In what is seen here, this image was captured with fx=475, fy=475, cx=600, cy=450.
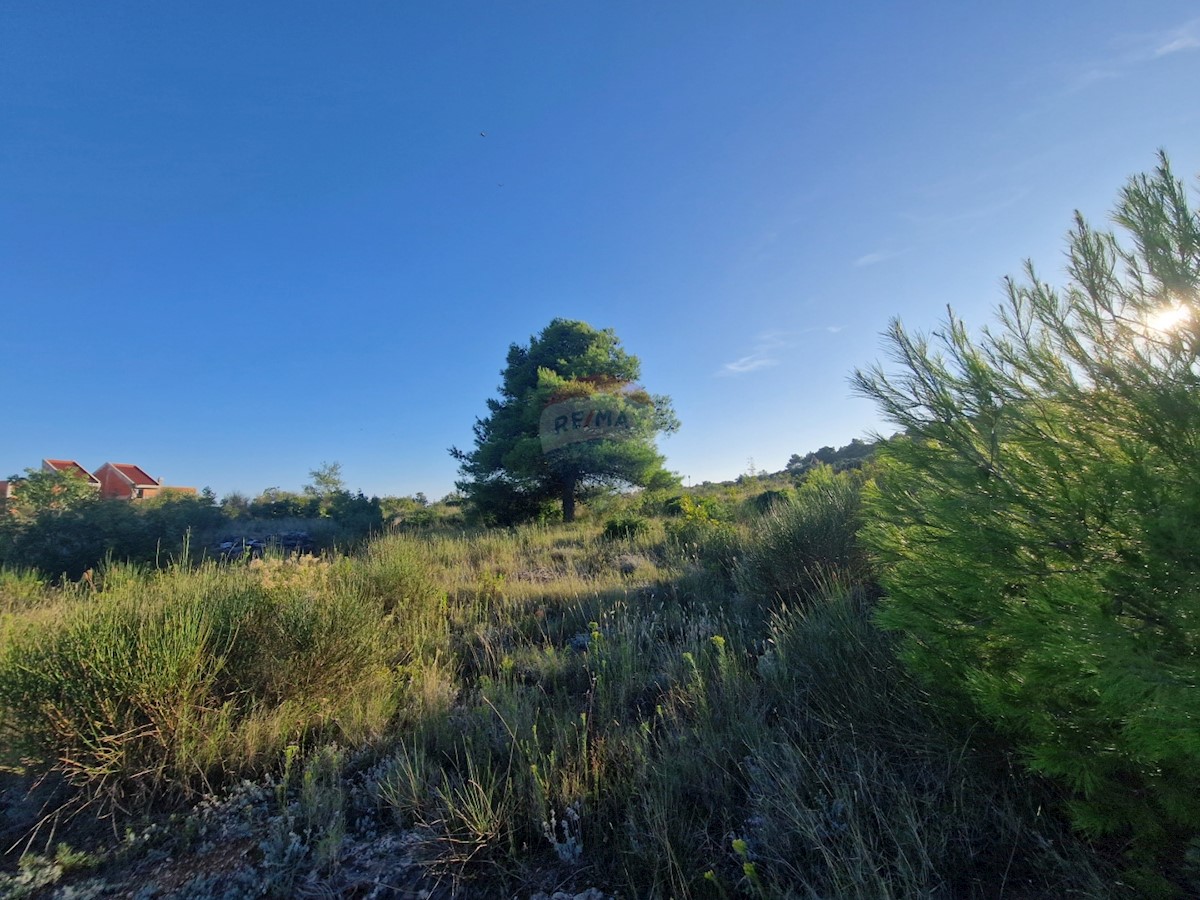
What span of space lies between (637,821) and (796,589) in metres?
3.32

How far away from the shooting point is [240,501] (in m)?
23.3

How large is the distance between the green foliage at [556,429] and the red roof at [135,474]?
24.0 meters

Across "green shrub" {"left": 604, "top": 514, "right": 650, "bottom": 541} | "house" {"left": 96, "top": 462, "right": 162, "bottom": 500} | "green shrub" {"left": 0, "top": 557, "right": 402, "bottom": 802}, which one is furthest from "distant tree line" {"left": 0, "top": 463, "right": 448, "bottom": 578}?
"house" {"left": 96, "top": 462, "right": 162, "bottom": 500}

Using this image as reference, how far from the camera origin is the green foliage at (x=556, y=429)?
45.5 feet

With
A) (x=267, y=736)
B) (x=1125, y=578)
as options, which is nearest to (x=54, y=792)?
(x=267, y=736)

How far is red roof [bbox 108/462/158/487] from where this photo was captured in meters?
26.8

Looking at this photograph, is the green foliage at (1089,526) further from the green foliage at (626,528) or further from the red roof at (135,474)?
the red roof at (135,474)

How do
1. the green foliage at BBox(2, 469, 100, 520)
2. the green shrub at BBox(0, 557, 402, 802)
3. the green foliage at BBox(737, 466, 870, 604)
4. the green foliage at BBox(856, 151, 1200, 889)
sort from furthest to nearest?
the green foliage at BBox(2, 469, 100, 520), the green foliage at BBox(737, 466, 870, 604), the green shrub at BBox(0, 557, 402, 802), the green foliage at BBox(856, 151, 1200, 889)

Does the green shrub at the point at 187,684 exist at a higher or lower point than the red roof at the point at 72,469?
lower

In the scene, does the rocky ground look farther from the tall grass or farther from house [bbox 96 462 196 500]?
house [bbox 96 462 196 500]

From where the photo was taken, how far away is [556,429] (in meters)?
14.0

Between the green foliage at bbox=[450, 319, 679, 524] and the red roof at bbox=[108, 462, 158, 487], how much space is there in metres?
24.0

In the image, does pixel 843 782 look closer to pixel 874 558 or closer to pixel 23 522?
pixel 874 558

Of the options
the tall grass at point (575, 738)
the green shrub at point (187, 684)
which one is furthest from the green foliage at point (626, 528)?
the green shrub at point (187, 684)
